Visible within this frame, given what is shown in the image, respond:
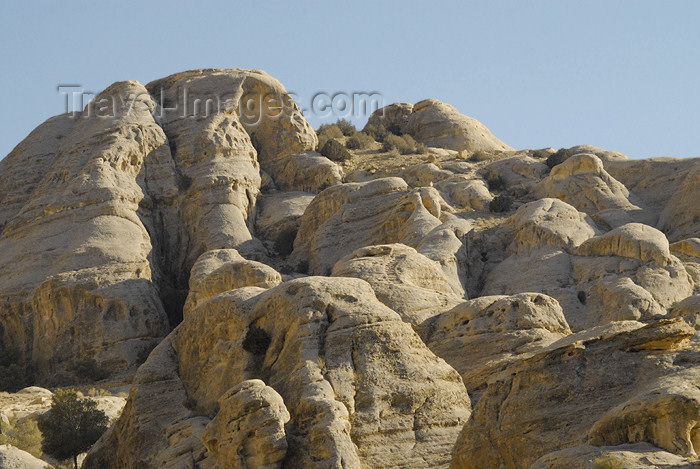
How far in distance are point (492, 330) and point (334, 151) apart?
87.9ft

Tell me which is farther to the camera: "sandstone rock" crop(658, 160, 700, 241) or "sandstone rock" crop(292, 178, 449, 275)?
"sandstone rock" crop(292, 178, 449, 275)

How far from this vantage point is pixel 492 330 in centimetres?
2219

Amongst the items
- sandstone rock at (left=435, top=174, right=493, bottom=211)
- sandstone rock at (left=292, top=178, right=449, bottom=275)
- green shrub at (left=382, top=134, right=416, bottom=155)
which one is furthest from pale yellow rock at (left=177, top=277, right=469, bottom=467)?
green shrub at (left=382, top=134, right=416, bottom=155)

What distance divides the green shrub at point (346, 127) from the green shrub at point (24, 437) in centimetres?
3408

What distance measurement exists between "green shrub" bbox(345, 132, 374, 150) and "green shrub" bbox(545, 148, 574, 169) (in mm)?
11680

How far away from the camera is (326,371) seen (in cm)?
1784

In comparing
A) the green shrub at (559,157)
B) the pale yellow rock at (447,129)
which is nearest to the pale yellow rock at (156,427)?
the green shrub at (559,157)

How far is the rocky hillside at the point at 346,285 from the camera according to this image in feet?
48.8

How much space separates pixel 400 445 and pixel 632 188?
80.8ft

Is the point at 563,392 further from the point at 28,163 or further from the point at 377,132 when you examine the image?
the point at 377,132

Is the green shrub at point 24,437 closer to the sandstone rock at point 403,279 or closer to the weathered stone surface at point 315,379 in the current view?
the weathered stone surface at point 315,379

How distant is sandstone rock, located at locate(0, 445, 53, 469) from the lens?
65.3ft

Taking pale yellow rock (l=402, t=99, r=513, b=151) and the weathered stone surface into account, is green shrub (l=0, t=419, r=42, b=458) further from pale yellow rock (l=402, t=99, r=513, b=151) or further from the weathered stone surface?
pale yellow rock (l=402, t=99, r=513, b=151)

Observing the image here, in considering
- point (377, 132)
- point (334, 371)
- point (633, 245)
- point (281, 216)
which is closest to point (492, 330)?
point (334, 371)
